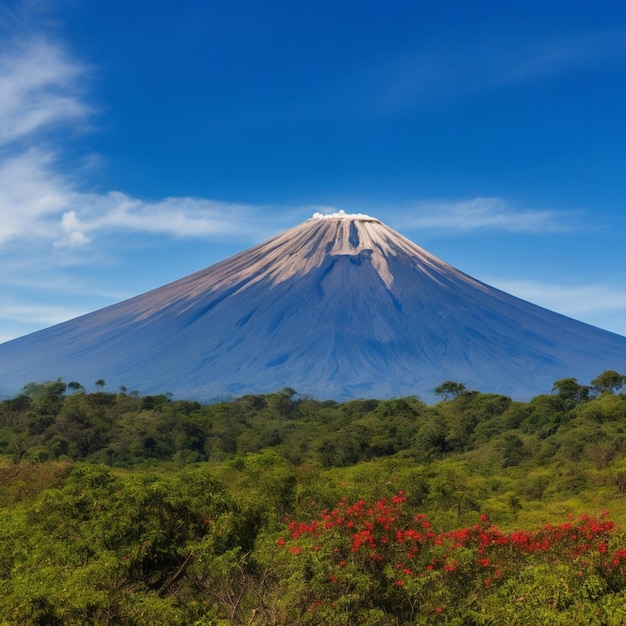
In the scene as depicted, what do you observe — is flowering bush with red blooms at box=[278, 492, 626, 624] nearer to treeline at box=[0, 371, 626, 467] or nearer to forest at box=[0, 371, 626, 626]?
forest at box=[0, 371, 626, 626]

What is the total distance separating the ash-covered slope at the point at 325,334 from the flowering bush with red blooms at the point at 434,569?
3048 inches

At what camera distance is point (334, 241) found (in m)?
117

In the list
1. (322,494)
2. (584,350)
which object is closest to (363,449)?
(322,494)

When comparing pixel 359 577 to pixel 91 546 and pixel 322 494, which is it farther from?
pixel 322 494

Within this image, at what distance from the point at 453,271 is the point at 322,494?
106m

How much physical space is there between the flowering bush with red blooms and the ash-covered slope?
77.4m

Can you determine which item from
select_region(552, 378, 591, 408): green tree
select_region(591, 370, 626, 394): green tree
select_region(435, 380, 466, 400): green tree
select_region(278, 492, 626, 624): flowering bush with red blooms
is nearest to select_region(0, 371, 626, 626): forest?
select_region(278, 492, 626, 624): flowering bush with red blooms

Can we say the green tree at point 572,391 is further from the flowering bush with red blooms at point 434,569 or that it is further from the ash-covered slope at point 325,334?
the flowering bush with red blooms at point 434,569

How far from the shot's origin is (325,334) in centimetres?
10244

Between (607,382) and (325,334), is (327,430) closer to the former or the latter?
(607,382)

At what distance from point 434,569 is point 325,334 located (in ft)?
304

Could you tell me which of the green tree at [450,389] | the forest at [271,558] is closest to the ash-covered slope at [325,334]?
the green tree at [450,389]

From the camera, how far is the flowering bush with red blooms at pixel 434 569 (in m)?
8.77

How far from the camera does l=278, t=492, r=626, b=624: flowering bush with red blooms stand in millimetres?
8773
